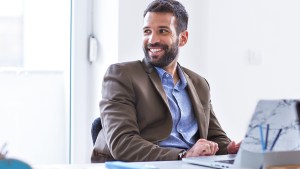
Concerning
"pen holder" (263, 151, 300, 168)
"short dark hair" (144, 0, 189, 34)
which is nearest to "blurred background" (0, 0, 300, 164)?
"short dark hair" (144, 0, 189, 34)

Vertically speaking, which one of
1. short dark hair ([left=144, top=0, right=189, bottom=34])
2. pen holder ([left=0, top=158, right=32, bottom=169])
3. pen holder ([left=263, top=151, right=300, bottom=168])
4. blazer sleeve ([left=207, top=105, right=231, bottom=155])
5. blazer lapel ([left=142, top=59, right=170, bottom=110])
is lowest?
blazer sleeve ([left=207, top=105, right=231, bottom=155])

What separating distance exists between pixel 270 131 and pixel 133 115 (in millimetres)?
814

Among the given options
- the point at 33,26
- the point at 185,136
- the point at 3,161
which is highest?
the point at 33,26

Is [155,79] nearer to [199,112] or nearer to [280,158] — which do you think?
[199,112]

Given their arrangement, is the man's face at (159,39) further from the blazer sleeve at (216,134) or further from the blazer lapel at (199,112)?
the blazer sleeve at (216,134)

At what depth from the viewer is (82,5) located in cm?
337

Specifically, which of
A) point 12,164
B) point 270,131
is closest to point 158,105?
point 270,131

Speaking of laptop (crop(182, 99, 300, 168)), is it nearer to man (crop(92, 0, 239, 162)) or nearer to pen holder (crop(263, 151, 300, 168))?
pen holder (crop(263, 151, 300, 168))

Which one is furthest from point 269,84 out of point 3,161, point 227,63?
point 3,161

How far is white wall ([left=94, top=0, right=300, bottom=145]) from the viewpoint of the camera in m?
3.61

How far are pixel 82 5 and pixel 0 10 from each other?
1.53 ft

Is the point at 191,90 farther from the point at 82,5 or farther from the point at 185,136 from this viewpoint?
the point at 82,5

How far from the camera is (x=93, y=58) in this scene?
11.1 ft

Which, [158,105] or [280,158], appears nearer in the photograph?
[280,158]
